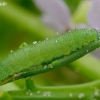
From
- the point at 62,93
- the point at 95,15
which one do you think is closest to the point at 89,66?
the point at 95,15

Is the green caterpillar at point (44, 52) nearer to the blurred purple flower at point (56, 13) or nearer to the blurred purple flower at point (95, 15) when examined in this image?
the blurred purple flower at point (95, 15)

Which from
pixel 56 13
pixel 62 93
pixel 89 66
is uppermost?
pixel 56 13

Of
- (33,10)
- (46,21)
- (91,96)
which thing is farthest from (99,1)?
(33,10)

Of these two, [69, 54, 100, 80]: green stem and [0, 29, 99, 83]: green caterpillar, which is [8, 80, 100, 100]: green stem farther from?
[69, 54, 100, 80]: green stem

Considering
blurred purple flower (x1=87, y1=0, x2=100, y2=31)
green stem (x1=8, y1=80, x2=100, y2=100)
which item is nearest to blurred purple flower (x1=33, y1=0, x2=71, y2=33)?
blurred purple flower (x1=87, y1=0, x2=100, y2=31)

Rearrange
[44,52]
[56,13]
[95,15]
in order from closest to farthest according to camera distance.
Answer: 1. [44,52]
2. [95,15]
3. [56,13]

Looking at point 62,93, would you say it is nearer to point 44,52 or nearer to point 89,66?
point 44,52
